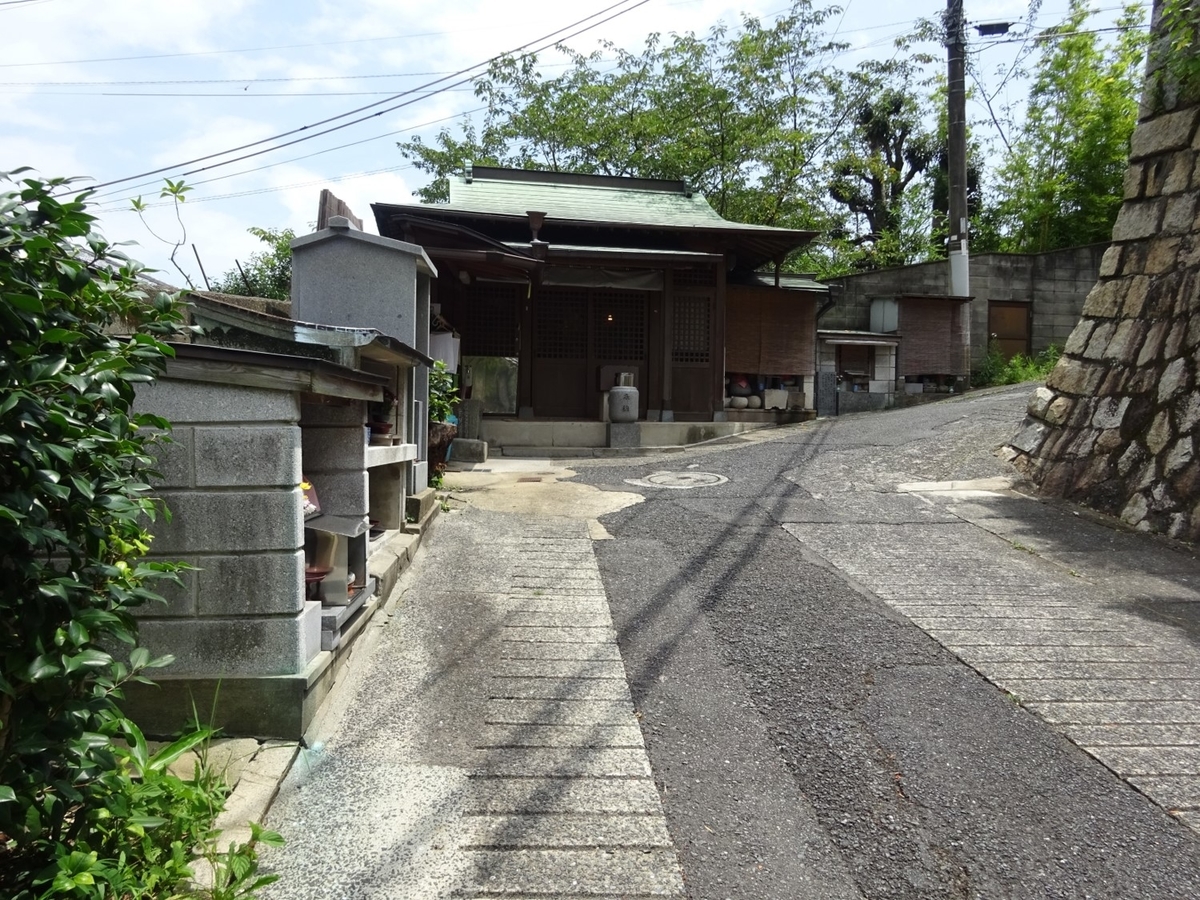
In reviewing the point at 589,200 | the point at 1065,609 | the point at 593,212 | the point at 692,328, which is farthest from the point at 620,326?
the point at 1065,609

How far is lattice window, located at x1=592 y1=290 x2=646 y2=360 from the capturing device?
15.8m

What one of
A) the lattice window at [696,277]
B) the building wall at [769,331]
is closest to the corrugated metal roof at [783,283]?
the building wall at [769,331]

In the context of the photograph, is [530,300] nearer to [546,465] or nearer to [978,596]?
[546,465]

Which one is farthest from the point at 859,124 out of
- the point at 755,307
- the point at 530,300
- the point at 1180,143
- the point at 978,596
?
the point at 978,596

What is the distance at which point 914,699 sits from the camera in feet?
13.3

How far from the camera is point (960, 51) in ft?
57.2

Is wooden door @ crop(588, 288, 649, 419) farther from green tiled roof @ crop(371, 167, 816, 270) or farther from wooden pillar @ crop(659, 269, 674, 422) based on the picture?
green tiled roof @ crop(371, 167, 816, 270)

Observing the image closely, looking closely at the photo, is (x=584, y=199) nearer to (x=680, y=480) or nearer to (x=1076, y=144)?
(x=680, y=480)

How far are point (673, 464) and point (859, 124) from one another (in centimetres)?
2452

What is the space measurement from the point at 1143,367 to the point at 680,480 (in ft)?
17.2

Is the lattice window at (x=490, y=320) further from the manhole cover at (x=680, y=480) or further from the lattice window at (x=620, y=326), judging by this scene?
the manhole cover at (x=680, y=480)

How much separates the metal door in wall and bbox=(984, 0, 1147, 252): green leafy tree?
5554mm

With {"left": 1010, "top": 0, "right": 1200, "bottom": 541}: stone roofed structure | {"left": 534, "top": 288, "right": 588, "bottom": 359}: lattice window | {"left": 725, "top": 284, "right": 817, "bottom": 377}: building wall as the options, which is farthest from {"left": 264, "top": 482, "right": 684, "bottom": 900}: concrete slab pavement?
{"left": 725, "top": 284, "right": 817, "bottom": 377}: building wall

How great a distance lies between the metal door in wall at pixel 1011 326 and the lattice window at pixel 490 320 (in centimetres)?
1320
